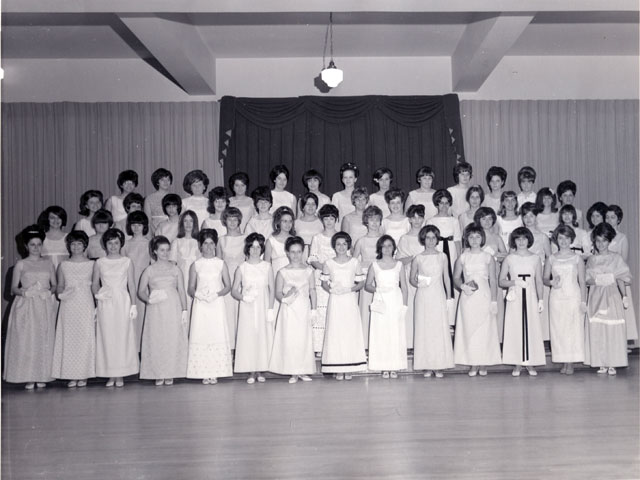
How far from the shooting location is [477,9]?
6.22 meters

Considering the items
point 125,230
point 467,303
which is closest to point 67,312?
point 125,230

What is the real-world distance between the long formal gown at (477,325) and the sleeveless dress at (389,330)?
585 mm

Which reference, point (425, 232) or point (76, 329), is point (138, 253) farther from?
point (425, 232)

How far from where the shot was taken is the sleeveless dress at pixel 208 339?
6.75 metres

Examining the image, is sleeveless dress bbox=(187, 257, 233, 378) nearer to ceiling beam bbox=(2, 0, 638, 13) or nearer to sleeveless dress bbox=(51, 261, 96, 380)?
sleeveless dress bbox=(51, 261, 96, 380)

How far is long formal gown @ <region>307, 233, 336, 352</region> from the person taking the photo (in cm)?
720

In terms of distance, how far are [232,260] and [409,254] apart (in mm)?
1770

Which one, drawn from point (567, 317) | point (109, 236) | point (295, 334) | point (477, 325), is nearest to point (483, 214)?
point (477, 325)

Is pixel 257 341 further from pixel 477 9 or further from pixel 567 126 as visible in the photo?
pixel 567 126

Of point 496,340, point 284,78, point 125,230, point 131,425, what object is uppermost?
point 284,78

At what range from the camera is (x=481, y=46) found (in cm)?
767

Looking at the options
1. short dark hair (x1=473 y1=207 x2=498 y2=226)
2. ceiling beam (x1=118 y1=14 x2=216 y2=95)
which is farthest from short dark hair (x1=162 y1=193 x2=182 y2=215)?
short dark hair (x1=473 y1=207 x2=498 y2=226)

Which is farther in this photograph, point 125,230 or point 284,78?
point 284,78

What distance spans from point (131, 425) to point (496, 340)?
3518 millimetres
